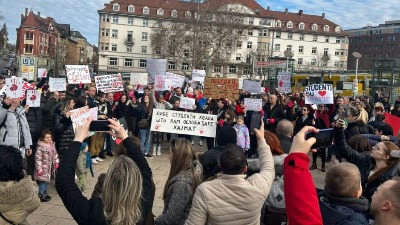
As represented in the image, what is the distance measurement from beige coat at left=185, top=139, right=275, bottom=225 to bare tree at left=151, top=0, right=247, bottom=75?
5366cm

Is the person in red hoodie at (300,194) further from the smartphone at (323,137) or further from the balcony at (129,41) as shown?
the balcony at (129,41)

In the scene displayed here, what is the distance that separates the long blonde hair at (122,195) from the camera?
271 centimetres

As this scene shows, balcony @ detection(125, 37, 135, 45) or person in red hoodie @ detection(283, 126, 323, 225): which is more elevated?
balcony @ detection(125, 37, 135, 45)

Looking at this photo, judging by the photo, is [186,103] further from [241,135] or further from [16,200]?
[16,200]

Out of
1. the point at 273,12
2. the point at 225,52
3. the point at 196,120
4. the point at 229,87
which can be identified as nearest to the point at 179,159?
the point at 196,120

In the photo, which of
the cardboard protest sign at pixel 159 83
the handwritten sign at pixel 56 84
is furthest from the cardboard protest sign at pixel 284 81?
the handwritten sign at pixel 56 84

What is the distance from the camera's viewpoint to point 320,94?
10625 mm

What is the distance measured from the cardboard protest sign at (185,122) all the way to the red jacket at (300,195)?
6.78m

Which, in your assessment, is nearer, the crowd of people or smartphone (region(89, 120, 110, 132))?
the crowd of people

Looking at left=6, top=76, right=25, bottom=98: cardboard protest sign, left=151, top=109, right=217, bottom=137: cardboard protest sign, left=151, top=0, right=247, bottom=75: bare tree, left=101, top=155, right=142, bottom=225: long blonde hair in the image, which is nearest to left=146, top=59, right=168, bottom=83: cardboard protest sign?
left=151, top=109, right=217, bottom=137: cardboard protest sign

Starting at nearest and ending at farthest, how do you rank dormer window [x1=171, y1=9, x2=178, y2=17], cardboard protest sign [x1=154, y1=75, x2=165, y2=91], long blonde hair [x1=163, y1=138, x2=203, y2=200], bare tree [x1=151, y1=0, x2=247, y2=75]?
long blonde hair [x1=163, y1=138, x2=203, y2=200]
cardboard protest sign [x1=154, y1=75, x2=165, y2=91]
bare tree [x1=151, y1=0, x2=247, y2=75]
dormer window [x1=171, y1=9, x2=178, y2=17]

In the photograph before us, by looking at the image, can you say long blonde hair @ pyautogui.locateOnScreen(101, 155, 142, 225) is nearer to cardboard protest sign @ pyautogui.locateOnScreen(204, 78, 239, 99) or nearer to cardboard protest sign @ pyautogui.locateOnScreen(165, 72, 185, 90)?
cardboard protest sign @ pyautogui.locateOnScreen(204, 78, 239, 99)

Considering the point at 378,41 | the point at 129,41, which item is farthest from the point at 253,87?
the point at 378,41

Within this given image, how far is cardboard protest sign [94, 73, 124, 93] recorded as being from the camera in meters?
12.8
